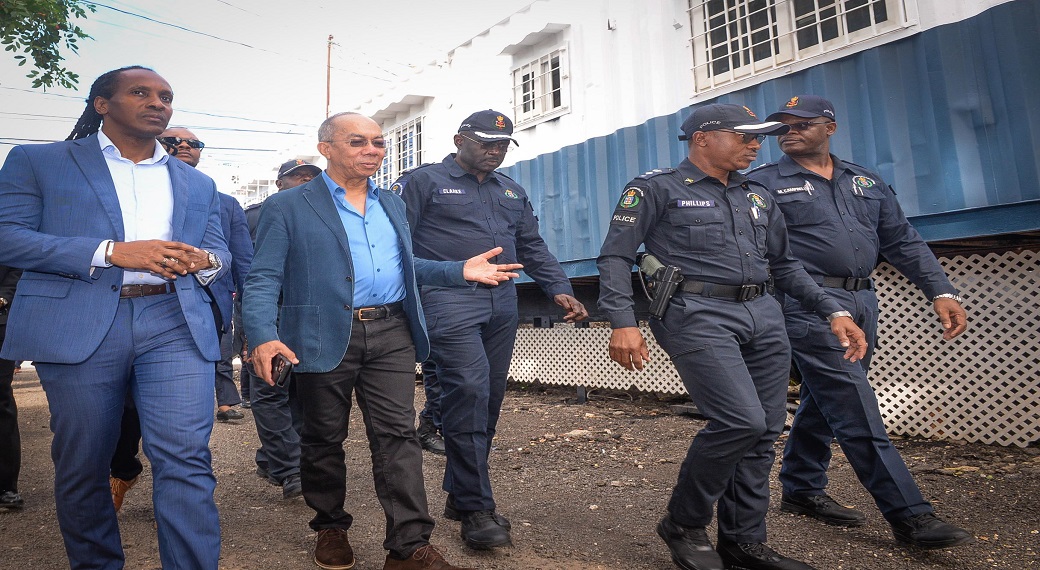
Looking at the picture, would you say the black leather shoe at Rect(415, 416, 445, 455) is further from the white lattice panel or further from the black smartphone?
the white lattice panel

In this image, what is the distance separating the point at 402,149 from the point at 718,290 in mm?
13509

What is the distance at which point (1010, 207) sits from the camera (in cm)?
477

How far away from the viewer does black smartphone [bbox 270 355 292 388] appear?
2.85 metres

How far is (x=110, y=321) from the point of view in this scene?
2.49 meters

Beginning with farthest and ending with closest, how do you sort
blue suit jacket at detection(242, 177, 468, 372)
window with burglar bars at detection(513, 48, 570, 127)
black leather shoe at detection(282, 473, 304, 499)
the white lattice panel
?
1. window with burglar bars at detection(513, 48, 570, 127)
2. the white lattice panel
3. black leather shoe at detection(282, 473, 304, 499)
4. blue suit jacket at detection(242, 177, 468, 372)

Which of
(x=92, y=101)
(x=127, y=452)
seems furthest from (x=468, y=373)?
(x=92, y=101)

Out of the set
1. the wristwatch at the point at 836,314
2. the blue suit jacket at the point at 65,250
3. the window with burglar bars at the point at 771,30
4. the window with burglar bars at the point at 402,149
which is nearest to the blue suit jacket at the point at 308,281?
the blue suit jacket at the point at 65,250

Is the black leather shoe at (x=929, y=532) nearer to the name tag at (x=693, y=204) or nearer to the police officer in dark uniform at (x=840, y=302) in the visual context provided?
the police officer in dark uniform at (x=840, y=302)

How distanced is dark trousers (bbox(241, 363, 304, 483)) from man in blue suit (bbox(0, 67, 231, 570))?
1972mm

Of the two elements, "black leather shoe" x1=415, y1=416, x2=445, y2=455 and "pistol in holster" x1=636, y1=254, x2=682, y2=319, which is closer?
"pistol in holster" x1=636, y1=254, x2=682, y2=319

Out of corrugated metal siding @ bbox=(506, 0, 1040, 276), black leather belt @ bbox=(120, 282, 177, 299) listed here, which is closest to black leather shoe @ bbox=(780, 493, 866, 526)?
corrugated metal siding @ bbox=(506, 0, 1040, 276)

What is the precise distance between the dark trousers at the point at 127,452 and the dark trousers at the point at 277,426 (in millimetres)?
833

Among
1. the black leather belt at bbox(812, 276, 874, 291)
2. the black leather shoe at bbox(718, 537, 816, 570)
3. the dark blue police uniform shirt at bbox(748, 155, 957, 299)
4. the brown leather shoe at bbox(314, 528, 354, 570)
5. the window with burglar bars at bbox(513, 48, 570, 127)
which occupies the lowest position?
the black leather shoe at bbox(718, 537, 816, 570)

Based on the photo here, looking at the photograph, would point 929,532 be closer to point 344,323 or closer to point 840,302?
point 840,302
